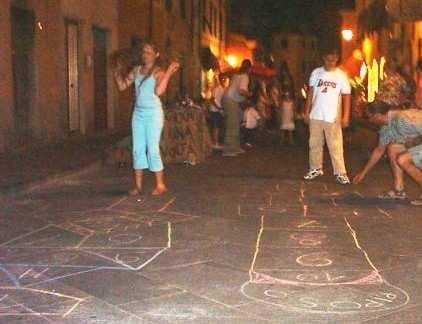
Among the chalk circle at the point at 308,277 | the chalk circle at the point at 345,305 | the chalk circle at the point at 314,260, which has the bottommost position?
the chalk circle at the point at 345,305

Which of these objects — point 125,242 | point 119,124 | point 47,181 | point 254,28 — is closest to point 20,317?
point 125,242

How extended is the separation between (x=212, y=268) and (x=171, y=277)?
392 millimetres

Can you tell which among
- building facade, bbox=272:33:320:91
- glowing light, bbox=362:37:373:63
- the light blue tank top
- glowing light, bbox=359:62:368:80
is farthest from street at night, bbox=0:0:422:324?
building facade, bbox=272:33:320:91

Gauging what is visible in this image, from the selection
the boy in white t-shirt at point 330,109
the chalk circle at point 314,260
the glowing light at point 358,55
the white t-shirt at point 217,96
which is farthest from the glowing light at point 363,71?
the chalk circle at point 314,260

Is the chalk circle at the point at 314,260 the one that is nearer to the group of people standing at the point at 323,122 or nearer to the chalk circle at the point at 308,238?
the chalk circle at the point at 308,238

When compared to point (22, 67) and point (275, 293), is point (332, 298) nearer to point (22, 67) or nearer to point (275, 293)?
point (275, 293)

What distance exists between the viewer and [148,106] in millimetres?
9555

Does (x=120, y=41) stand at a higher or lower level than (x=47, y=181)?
higher

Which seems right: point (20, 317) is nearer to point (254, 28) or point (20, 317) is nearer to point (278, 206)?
point (278, 206)

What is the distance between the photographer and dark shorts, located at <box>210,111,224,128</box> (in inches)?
677

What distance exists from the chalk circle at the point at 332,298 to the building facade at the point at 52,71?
10.0 metres

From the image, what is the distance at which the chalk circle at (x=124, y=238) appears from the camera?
7125 millimetres

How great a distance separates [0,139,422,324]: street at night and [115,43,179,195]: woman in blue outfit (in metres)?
0.51

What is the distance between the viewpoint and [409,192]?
10141 mm
